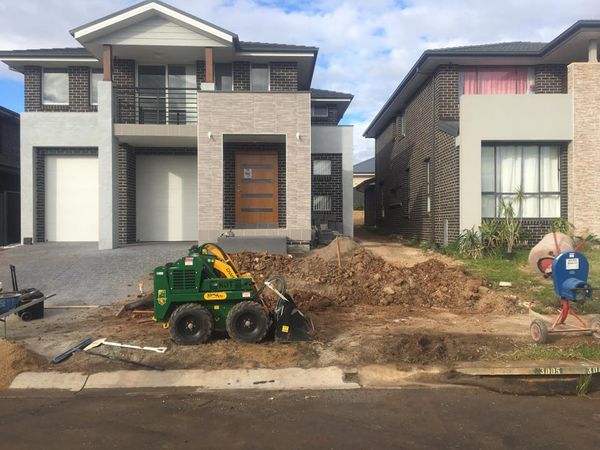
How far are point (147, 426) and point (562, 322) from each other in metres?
5.69

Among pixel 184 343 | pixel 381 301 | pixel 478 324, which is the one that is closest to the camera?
pixel 184 343

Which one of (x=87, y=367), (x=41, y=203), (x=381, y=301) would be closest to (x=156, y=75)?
(x=41, y=203)

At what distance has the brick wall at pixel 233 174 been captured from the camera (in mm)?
16172

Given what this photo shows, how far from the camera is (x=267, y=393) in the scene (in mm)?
5516

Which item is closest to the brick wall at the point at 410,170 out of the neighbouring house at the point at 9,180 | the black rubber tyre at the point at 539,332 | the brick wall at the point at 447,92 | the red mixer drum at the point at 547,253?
the brick wall at the point at 447,92

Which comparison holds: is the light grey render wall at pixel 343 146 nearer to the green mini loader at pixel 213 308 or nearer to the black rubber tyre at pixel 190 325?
the green mini loader at pixel 213 308

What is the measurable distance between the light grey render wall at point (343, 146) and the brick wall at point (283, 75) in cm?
207

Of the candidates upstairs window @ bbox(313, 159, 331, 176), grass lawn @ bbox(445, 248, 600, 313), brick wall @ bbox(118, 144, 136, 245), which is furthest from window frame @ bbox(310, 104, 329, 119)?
grass lawn @ bbox(445, 248, 600, 313)

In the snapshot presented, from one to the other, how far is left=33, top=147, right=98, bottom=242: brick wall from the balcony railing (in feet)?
6.16

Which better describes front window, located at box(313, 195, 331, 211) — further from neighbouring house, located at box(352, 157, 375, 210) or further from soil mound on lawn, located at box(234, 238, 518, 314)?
neighbouring house, located at box(352, 157, 375, 210)

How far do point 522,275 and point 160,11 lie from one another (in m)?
12.8

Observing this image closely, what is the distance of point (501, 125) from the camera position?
14.1 metres

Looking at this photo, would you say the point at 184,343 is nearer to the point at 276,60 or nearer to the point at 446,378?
the point at 446,378

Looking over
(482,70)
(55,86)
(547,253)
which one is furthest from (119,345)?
(55,86)
